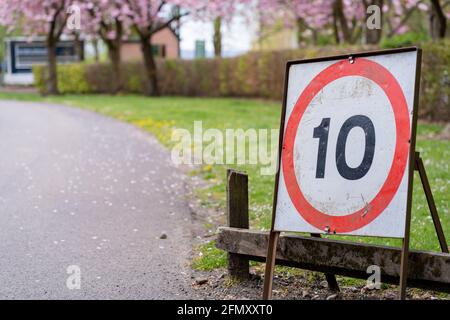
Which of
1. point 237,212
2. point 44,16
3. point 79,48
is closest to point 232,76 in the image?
point 44,16

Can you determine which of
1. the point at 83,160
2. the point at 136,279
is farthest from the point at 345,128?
the point at 83,160

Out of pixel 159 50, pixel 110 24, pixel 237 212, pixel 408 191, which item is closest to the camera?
pixel 408 191

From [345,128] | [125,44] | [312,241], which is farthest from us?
[125,44]

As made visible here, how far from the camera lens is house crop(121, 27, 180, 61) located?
2146 inches

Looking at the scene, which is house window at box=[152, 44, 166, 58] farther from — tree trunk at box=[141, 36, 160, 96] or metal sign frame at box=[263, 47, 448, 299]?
A: metal sign frame at box=[263, 47, 448, 299]

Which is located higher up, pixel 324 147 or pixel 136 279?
pixel 324 147

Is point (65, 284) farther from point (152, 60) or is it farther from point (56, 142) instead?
point (152, 60)

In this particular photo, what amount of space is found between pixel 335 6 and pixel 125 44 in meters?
28.0

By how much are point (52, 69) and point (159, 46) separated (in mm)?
20226

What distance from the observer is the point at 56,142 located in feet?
51.6

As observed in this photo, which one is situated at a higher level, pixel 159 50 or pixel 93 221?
pixel 159 50

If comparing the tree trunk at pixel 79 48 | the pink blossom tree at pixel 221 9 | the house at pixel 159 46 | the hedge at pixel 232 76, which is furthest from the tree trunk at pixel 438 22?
the house at pixel 159 46

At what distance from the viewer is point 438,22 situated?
2152 centimetres

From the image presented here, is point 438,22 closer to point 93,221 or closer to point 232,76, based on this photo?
point 232,76
